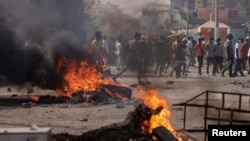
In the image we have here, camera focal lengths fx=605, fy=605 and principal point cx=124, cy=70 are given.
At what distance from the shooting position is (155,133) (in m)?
8.52

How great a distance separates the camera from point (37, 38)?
18.2 meters

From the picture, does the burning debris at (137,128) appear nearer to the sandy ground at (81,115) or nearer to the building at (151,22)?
the sandy ground at (81,115)

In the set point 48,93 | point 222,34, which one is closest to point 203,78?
point 48,93

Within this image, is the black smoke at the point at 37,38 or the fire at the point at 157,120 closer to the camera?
the fire at the point at 157,120

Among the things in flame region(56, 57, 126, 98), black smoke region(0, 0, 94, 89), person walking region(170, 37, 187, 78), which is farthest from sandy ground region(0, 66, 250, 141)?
person walking region(170, 37, 187, 78)

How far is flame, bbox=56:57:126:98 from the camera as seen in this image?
49.9 ft

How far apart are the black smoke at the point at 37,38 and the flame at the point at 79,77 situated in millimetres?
245

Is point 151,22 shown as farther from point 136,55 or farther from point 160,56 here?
point 136,55

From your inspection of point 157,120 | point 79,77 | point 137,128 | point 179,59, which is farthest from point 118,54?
point 137,128

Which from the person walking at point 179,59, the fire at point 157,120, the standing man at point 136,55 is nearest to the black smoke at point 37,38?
the standing man at point 136,55

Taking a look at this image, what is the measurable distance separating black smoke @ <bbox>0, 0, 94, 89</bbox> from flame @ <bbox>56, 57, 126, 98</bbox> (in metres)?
0.25

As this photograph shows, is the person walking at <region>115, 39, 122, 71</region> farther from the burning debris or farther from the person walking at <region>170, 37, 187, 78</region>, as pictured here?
the burning debris

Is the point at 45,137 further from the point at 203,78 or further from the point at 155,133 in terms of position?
the point at 203,78

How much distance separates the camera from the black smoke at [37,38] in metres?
15.9
